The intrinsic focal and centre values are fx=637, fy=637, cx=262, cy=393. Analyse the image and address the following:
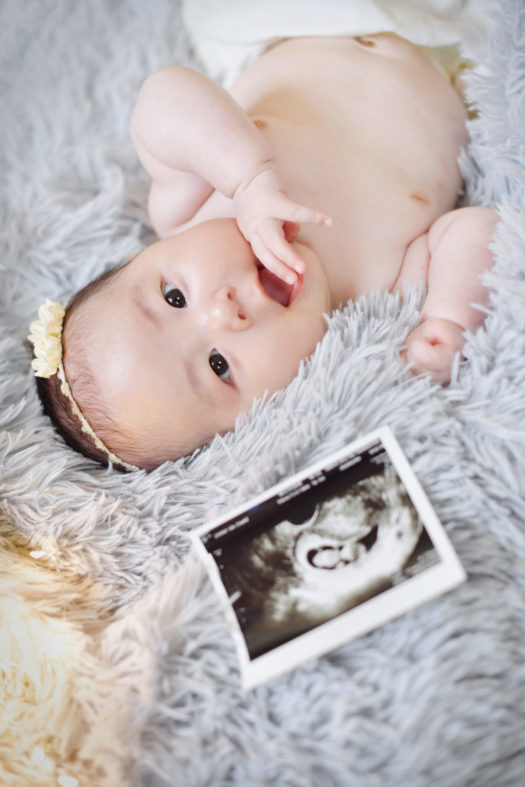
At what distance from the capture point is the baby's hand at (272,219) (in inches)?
38.7

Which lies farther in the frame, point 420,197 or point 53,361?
point 420,197

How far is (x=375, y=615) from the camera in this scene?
29.4 inches

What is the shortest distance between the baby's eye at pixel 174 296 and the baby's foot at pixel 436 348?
0.37 meters

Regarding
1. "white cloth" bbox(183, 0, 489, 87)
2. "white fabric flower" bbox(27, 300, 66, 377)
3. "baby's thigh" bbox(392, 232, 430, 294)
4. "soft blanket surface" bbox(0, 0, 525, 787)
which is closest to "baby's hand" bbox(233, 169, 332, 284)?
"soft blanket surface" bbox(0, 0, 525, 787)

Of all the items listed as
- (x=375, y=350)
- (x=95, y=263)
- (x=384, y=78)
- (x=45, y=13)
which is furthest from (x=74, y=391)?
(x=45, y=13)

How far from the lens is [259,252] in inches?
39.8

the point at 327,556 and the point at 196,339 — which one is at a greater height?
the point at 196,339

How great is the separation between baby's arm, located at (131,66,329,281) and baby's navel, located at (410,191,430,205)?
28 cm

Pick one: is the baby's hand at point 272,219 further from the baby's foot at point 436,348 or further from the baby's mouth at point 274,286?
the baby's foot at point 436,348

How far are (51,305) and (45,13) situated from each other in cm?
90

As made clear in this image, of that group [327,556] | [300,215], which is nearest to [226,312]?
[300,215]

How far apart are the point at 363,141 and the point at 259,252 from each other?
396 mm

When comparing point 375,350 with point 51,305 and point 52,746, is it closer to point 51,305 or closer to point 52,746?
point 51,305

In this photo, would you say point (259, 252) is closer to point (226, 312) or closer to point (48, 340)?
point (226, 312)
